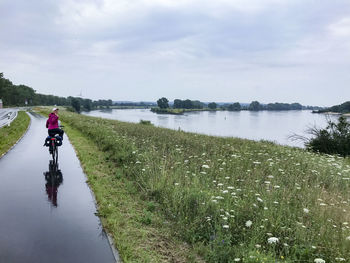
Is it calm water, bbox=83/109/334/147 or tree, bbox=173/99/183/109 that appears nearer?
calm water, bbox=83/109/334/147

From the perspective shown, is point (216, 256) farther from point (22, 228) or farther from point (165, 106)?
point (165, 106)

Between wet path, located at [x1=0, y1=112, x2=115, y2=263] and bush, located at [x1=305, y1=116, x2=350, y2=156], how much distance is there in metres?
13.7

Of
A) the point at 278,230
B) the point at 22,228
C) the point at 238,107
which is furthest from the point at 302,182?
the point at 238,107

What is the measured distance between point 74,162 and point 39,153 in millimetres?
2560

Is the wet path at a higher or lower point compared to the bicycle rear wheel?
lower

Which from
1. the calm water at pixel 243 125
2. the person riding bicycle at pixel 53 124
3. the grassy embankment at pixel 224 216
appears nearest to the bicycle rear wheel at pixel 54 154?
the person riding bicycle at pixel 53 124

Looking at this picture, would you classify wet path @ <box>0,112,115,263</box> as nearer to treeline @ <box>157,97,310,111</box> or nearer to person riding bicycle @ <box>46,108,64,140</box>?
person riding bicycle @ <box>46,108,64,140</box>

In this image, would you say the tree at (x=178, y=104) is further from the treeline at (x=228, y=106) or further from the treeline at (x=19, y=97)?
the treeline at (x=19, y=97)

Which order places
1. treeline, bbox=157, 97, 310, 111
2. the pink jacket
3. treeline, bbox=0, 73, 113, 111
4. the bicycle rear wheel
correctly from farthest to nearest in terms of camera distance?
treeline, bbox=157, 97, 310, 111 < treeline, bbox=0, 73, 113, 111 < the bicycle rear wheel < the pink jacket

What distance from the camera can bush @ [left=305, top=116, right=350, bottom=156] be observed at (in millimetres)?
13969

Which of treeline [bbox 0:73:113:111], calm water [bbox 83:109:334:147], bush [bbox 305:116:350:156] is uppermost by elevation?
treeline [bbox 0:73:113:111]

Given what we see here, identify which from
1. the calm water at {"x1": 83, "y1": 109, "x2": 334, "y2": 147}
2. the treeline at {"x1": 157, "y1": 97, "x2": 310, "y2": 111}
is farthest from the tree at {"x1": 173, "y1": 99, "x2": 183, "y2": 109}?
the calm water at {"x1": 83, "y1": 109, "x2": 334, "y2": 147}

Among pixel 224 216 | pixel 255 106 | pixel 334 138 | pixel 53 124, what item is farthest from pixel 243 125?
pixel 255 106

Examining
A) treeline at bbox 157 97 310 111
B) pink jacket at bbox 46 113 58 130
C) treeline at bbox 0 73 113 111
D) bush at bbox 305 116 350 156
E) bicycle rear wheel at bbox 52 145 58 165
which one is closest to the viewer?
pink jacket at bbox 46 113 58 130
